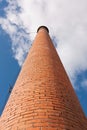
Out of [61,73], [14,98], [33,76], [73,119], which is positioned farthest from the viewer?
[61,73]

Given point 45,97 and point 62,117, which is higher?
point 45,97

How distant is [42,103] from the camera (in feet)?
13.1

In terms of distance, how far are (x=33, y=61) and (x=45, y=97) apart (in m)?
1.75

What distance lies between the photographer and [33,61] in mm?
5742

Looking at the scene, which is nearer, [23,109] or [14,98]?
[23,109]

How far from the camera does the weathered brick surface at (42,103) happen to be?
3648mm

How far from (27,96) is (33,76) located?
0.72 meters

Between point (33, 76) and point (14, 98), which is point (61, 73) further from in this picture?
point (14, 98)

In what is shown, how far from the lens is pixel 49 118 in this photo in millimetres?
3664

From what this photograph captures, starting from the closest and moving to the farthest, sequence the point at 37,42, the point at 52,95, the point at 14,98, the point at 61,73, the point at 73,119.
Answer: the point at 73,119
the point at 52,95
the point at 14,98
the point at 61,73
the point at 37,42

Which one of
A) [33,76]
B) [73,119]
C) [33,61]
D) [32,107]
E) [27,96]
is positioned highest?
[33,61]

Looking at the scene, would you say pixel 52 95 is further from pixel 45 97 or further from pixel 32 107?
pixel 32 107

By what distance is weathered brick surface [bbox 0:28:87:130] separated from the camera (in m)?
3.65

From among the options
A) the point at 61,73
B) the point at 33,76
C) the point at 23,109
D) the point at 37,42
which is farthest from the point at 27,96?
the point at 37,42
